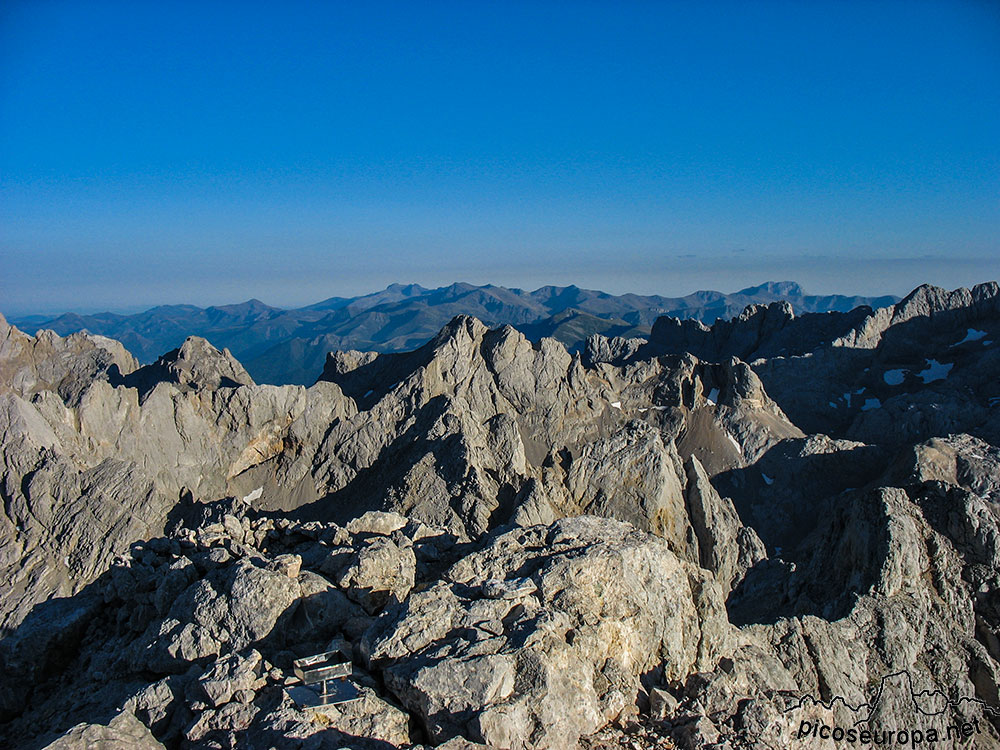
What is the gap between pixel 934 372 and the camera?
118438 millimetres

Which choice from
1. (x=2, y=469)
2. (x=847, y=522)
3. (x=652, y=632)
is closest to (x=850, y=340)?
(x=847, y=522)

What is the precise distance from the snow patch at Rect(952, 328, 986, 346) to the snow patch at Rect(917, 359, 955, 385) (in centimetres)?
772

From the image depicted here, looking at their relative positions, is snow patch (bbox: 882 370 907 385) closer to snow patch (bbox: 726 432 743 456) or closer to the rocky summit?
the rocky summit

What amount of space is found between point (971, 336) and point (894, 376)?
20.6m

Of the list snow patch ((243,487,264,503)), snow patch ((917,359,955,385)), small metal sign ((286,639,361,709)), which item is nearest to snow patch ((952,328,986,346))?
snow patch ((917,359,955,385))

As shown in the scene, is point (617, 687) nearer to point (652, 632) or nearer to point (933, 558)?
point (652, 632)

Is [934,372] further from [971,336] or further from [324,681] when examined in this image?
[324,681]

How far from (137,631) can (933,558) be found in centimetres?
3658

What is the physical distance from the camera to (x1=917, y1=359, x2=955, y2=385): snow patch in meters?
117

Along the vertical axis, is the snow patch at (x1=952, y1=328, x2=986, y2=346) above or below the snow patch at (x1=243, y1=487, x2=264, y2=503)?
above

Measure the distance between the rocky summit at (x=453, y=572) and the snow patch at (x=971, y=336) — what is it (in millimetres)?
44800

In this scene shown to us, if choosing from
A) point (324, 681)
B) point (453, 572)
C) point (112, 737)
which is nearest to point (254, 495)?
point (453, 572)

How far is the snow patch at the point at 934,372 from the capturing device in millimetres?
116562

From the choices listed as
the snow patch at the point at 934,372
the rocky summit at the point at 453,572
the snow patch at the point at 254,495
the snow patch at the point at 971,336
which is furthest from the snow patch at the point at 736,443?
the snow patch at the point at 971,336
